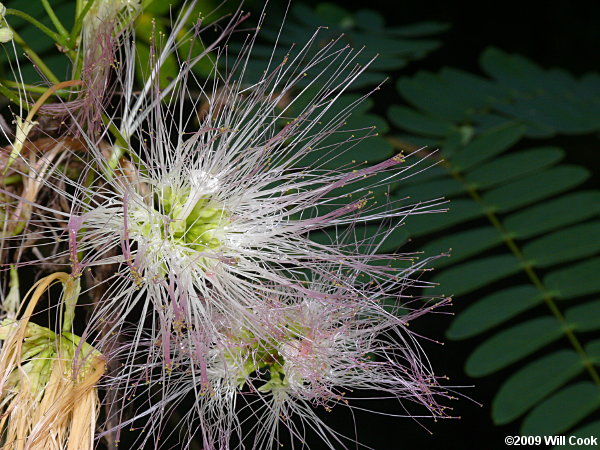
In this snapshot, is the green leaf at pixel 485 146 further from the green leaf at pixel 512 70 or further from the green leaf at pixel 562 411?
the green leaf at pixel 562 411

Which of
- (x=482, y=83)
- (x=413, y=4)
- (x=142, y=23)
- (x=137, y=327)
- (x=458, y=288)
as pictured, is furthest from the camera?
(x=413, y=4)

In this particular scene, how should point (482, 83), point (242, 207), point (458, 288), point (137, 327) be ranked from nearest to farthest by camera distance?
1. point (137, 327)
2. point (242, 207)
3. point (458, 288)
4. point (482, 83)

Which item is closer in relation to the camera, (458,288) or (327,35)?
(458,288)

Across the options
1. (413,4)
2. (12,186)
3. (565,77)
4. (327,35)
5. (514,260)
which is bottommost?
(12,186)

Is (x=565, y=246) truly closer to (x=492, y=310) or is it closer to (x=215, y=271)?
(x=492, y=310)

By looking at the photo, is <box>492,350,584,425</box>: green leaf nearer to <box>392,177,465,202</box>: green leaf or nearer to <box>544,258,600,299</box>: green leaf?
<box>544,258,600,299</box>: green leaf

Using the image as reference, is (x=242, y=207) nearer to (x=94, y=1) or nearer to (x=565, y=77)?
(x=94, y=1)

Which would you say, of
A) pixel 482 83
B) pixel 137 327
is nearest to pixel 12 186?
pixel 137 327
